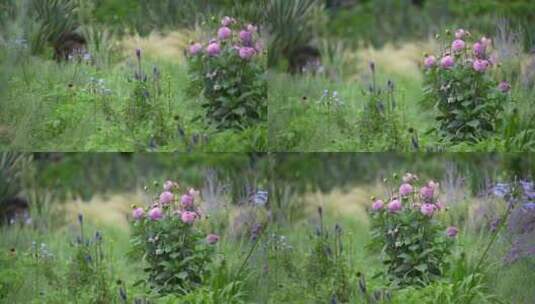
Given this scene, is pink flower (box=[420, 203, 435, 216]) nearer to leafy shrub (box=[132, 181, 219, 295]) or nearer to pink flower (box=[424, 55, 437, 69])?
pink flower (box=[424, 55, 437, 69])

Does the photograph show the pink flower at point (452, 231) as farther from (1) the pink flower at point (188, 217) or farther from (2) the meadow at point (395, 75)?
(1) the pink flower at point (188, 217)

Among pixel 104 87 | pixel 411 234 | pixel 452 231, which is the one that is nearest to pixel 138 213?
pixel 104 87

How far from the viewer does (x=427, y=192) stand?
459 centimetres

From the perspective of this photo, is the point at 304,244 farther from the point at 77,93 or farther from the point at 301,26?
the point at 77,93

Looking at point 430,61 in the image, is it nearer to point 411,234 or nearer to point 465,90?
point 465,90

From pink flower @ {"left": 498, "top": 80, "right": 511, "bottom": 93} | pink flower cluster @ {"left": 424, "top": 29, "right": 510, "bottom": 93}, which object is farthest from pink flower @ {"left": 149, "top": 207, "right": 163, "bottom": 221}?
pink flower @ {"left": 498, "top": 80, "right": 511, "bottom": 93}

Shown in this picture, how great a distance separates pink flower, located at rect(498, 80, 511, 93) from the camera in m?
Result: 4.56

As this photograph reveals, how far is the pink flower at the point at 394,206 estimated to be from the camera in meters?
4.59

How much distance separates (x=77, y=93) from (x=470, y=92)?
2371 mm

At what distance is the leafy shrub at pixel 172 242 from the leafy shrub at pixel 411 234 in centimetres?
103

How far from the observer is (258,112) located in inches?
178

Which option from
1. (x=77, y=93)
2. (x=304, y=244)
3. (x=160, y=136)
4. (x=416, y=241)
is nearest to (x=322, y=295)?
Result: (x=304, y=244)

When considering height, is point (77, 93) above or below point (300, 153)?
above

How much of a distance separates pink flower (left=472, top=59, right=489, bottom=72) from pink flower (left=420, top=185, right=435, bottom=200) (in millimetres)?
771
